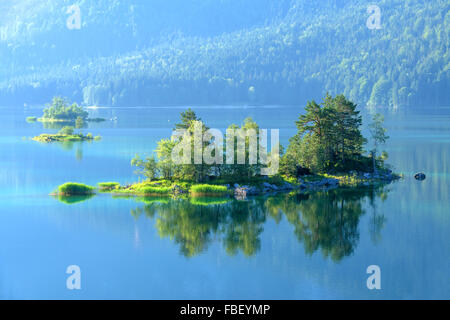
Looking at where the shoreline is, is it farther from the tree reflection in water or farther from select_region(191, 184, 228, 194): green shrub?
the tree reflection in water

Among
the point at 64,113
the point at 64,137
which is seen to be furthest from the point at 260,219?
the point at 64,113

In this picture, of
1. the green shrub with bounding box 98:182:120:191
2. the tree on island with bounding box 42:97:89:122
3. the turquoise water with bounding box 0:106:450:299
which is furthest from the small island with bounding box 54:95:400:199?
the tree on island with bounding box 42:97:89:122

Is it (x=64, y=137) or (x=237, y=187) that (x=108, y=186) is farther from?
(x=64, y=137)

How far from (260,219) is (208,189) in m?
11.3

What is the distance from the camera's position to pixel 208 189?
68.6m

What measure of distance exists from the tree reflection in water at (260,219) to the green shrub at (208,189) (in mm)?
1648

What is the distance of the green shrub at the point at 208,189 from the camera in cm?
6850

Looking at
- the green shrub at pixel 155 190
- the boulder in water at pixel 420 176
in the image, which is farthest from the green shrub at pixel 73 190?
the boulder in water at pixel 420 176

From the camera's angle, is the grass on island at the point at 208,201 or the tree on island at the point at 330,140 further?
the tree on island at the point at 330,140

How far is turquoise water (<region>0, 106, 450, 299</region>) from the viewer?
4181 cm

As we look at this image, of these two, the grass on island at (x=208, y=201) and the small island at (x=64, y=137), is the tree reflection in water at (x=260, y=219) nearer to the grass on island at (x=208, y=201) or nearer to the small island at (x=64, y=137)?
the grass on island at (x=208, y=201)

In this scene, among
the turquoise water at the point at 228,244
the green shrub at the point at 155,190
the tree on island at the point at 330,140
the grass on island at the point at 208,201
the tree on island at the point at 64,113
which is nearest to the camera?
the turquoise water at the point at 228,244

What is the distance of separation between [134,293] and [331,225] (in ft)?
75.1

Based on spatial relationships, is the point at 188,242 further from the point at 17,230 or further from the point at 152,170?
the point at 152,170
